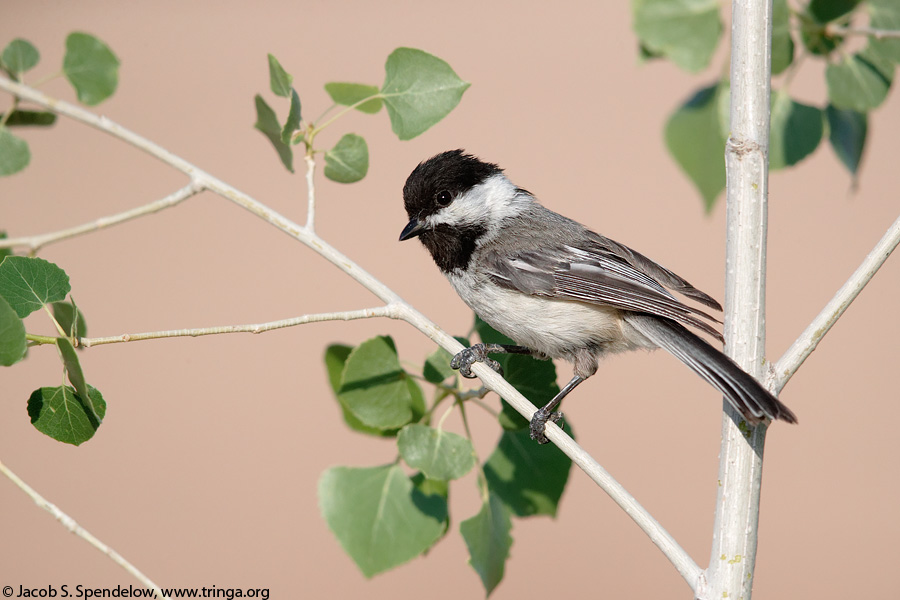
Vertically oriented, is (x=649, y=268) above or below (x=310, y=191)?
below

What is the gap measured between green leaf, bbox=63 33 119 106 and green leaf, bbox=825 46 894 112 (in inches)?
66.9

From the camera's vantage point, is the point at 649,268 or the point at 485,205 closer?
the point at 649,268

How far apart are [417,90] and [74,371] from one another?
2.80ft

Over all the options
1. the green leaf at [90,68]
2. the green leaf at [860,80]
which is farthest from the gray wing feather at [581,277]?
the green leaf at [90,68]

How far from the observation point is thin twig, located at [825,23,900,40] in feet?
5.33

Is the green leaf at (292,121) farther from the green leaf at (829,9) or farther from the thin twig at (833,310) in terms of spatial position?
the green leaf at (829,9)

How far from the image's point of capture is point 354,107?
1.54m

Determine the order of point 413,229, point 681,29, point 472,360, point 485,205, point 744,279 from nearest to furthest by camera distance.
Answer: point 744,279 < point 681,29 < point 472,360 < point 413,229 < point 485,205

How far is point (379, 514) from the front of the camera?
148 centimetres

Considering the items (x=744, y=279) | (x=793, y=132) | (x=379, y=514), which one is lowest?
(x=379, y=514)

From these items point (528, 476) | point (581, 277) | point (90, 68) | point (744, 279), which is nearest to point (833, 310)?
point (744, 279)

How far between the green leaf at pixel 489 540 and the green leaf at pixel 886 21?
4.67ft

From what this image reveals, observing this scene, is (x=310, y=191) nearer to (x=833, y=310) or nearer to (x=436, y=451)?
(x=436, y=451)

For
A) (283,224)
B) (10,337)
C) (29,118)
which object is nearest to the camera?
(10,337)
